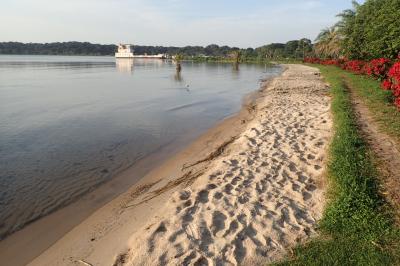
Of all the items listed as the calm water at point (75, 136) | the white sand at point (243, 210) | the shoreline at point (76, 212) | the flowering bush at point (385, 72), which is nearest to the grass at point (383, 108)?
the flowering bush at point (385, 72)

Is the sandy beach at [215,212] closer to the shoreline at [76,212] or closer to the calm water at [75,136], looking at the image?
the shoreline at [76,212]

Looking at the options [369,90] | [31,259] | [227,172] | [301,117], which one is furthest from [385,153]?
[369,90]

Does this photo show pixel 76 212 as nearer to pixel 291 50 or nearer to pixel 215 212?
pixel 215 212

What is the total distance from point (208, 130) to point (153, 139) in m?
2.67

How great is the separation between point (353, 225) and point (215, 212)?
214 cm

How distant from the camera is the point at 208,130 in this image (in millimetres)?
14875

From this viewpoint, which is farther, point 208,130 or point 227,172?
point 208,130

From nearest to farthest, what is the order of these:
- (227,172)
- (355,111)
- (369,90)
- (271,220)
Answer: (271,220), (227,172), (355,111), (369,90)

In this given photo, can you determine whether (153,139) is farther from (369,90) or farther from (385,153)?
(369,90)

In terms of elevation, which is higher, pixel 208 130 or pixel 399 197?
pixel 399 197

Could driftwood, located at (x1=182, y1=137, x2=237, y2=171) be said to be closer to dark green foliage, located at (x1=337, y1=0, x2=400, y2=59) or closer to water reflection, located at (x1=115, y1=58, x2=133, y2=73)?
dark green foliage, located at (x1=337, y1=0, x2=400, y2=59)

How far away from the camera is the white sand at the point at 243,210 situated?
198 inches

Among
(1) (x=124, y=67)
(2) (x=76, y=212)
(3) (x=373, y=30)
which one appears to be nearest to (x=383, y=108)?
(2) (x=76, y=212)

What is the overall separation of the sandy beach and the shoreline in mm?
228
